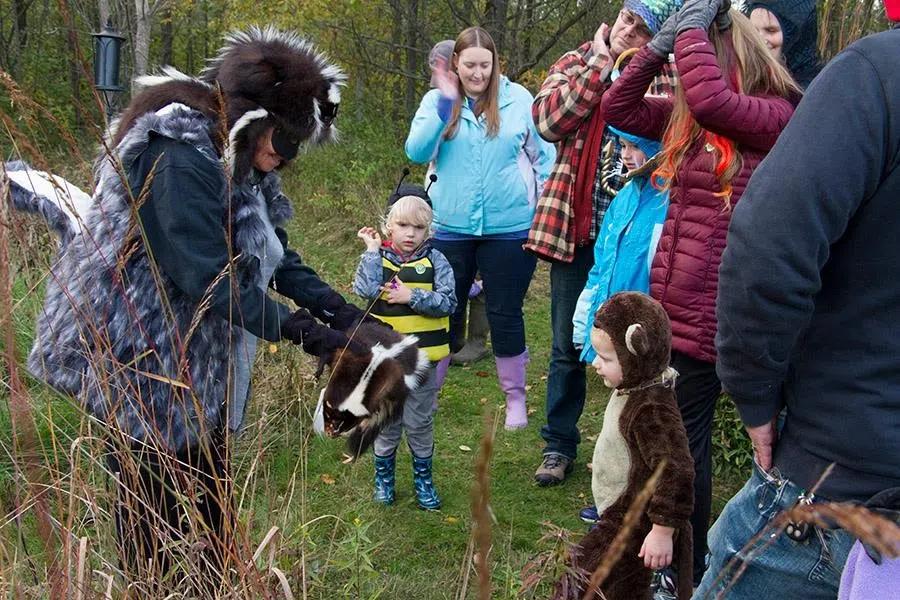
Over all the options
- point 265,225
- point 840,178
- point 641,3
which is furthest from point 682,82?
point 265,225

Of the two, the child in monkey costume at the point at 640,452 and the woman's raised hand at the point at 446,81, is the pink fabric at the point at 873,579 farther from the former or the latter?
the woman's raised hand at the point at 446,81

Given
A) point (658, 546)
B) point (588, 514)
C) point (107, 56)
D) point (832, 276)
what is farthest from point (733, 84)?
point (107, 56)

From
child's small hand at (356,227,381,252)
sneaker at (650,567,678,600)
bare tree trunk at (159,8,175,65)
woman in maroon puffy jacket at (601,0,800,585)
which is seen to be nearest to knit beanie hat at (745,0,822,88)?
woman in maroon puffy jacket at (601,0,800,585)

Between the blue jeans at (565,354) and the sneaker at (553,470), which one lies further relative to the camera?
the sneaker at (553,470)

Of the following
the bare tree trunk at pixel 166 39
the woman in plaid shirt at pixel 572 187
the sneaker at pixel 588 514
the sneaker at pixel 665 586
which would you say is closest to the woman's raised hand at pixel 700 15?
the woman in plaid shirt at pixel 572 187

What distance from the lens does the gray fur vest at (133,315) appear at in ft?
7.38

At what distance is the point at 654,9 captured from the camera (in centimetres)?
338

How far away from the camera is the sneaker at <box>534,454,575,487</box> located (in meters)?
4.08

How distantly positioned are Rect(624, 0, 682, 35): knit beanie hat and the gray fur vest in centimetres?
187

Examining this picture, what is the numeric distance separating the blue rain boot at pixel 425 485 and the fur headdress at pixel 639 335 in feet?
4.82

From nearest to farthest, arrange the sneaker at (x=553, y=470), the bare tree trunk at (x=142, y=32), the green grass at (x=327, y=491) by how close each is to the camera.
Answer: the green grass at (x=327, y=491), the sneaker at (x=553, y=470), the bare tree trunk at (x=142, y=32)

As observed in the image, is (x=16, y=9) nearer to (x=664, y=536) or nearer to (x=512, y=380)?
(x=512, y=380)

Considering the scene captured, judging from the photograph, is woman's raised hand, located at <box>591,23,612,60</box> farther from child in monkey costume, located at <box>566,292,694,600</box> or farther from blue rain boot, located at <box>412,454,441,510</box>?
blue rain boot, located at <box>412,454,441,510</box>

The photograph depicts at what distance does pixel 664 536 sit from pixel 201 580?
4.26 feet
